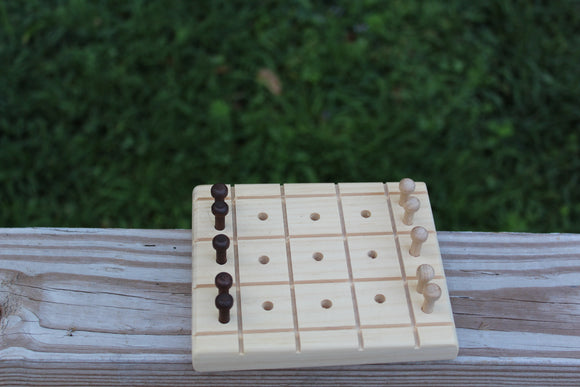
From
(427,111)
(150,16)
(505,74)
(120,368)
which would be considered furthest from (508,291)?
(150,16)

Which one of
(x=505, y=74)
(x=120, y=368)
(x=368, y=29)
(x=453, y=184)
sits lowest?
(x=120, y=368)

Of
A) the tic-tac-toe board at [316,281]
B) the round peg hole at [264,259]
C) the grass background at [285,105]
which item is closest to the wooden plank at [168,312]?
the tic-tac-toe board at [316,281]

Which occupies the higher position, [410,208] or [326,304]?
[410,208]

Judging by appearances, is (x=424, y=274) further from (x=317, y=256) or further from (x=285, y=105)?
(x=285, y=105)

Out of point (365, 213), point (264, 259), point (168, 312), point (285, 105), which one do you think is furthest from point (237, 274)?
point (285, 105)

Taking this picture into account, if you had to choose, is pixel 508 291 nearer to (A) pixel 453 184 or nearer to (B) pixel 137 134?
(A) pixel 453 184
